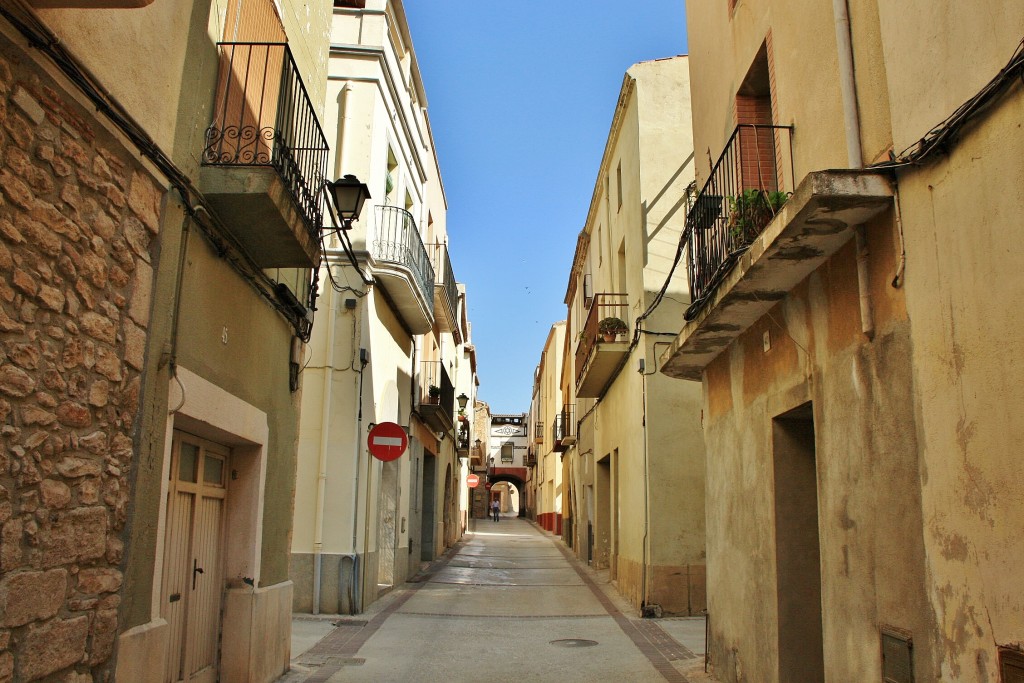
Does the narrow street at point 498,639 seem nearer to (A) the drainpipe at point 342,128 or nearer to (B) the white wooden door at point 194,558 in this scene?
(B) the white wooden door at point 194,558

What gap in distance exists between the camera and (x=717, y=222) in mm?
7605

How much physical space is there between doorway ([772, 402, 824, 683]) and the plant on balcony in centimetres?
140

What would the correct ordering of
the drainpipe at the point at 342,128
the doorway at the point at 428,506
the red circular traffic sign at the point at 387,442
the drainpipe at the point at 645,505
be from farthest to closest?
the doorway at the point at 428,506 < the drainpipe at the point at 342,128 < the drainpipe at the point at 645,505 < the red circular traffic sign at the point at 387,442

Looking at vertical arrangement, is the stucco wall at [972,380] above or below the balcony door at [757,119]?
below

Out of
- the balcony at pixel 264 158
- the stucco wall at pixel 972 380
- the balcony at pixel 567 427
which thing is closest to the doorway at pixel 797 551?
the stucco wall at pixel 972 380

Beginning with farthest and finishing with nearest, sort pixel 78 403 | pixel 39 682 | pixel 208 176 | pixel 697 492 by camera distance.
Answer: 1. pixel 697 492
2. pixel 208 176
3. pixel 78 403
4. pixel 39 682

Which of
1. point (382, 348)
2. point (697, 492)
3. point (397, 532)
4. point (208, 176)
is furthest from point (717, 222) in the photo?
point (397, 532)

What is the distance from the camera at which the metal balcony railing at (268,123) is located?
246 inches

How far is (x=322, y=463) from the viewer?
12.4 metres

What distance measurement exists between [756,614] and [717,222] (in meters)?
3.43

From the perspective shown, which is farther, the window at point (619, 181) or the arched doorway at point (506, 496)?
the arched doorway at point (506, 496)

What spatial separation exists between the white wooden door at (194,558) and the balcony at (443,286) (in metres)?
9.97

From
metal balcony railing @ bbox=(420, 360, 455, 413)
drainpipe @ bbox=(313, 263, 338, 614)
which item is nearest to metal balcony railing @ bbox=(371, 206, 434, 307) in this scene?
drainpipe @ bbox=(313, 263, 338, 614)

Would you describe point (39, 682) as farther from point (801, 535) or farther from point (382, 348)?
point (382, 348)
